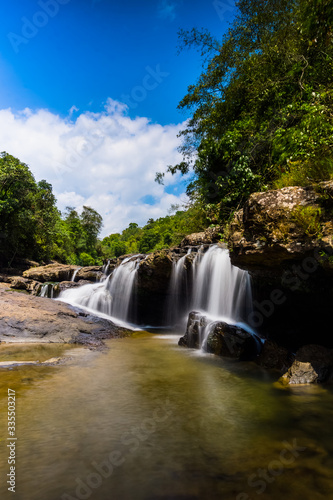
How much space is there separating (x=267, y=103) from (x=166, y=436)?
425 inches

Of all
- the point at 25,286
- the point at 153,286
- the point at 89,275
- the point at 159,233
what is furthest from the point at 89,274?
the point at 159,233

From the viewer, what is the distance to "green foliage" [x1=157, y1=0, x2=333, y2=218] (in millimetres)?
5016

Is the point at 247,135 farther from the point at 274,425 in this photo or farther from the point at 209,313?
the point at 274,425

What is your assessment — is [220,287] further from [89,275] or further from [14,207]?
[14,207]

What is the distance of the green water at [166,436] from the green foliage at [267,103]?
3.96 m

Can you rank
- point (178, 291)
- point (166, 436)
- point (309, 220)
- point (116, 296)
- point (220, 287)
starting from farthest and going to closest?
point (116, 296) → point (178, 291) → point (220, 287) → point (309, 220) → point (166, 436)

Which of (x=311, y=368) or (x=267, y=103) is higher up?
(x=267, y=103)

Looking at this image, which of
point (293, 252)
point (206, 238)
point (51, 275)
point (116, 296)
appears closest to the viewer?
point (293, 252)

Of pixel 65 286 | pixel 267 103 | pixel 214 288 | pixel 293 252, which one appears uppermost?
pixel 267 103

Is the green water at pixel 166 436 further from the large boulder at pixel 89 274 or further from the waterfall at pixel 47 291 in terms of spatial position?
the large boulder at pixel 89 274

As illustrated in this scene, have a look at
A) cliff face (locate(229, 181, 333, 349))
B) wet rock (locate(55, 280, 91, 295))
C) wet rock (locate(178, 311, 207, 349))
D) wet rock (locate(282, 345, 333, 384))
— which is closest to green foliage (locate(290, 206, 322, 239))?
cliff face (locate(229, 181, 333, 349))

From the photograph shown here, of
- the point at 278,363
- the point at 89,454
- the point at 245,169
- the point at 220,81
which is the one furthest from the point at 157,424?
the point at 220,81

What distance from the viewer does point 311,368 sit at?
4.81m
